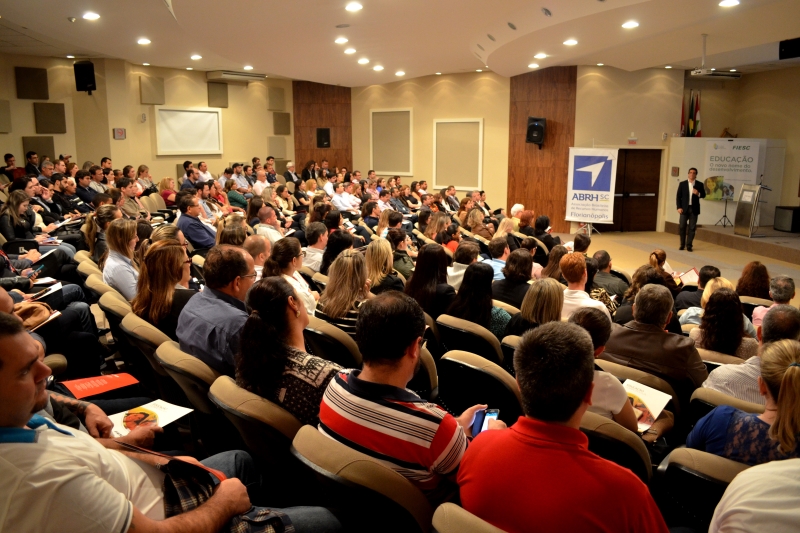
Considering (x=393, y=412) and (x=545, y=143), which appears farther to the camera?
(x=545, y=143)

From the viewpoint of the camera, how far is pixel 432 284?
4.10m

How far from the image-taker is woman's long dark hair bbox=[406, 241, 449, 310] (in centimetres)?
405

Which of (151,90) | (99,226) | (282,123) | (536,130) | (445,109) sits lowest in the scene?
(99,226)

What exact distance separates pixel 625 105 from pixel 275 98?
352 inches

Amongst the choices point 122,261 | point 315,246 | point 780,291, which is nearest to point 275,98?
point 315,246

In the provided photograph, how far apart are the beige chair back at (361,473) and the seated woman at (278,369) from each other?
401 millimetres

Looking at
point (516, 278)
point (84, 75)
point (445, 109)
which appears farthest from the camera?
point (445, 109)

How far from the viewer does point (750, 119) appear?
13.8 m

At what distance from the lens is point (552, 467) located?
143 cm

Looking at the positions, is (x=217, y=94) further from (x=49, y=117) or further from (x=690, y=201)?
(x=690, y=201)

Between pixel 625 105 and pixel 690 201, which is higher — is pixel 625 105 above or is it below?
above

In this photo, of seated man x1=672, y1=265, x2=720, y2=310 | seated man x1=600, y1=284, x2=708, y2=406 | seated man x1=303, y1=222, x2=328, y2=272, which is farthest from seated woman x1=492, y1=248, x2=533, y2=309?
seated man x1=303, y1=222, x2=328, y2=272

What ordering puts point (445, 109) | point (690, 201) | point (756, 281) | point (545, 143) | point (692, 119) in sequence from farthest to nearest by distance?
point (445, 109) → point (545, 143) → point (692, 119) → point (690, 201) → point (756, 281)

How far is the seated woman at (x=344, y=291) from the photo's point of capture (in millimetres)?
3436
